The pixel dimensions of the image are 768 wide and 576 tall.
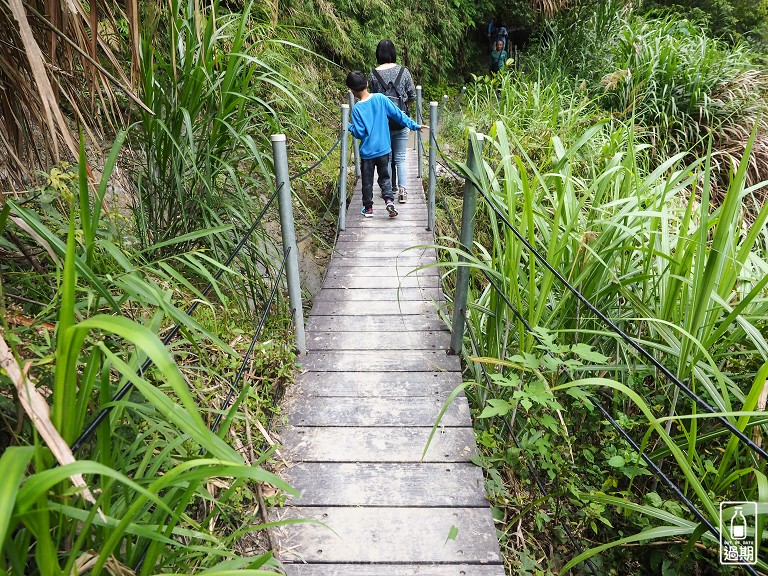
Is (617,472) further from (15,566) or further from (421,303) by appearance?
(15,566)

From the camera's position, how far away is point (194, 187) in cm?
206

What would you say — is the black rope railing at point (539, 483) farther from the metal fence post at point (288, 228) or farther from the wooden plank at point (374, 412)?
the metal fence post at point (288, 228)

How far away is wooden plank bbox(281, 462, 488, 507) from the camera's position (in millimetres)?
1674

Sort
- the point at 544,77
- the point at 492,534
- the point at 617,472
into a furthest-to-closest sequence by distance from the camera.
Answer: the point at 544,77
the point at 617,472
the point at 492,534

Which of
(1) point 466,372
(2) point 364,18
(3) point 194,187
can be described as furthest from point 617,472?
(2) point 364,18

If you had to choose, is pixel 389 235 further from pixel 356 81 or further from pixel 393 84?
pixel 393 84

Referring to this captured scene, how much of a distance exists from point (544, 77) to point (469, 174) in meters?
5.87

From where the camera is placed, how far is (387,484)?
1741 millimetres

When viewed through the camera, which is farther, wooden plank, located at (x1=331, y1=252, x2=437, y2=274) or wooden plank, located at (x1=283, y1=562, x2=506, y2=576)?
wooden plank, located at (x1=331, y1=252, x2=437, y2=274)

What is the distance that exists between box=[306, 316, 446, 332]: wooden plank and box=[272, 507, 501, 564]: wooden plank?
3.92 ft

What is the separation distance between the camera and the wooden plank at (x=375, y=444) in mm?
1856

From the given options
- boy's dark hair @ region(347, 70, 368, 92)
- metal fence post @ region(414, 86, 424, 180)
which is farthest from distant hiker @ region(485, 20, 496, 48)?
boy's dark hair @ region(347, 70, 368, 92)

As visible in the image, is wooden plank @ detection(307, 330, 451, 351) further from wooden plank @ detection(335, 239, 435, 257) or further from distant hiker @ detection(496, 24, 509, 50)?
distant hiker @ detection(496, 24, 509, 50)

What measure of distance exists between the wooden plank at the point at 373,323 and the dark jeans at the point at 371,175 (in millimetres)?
1710
